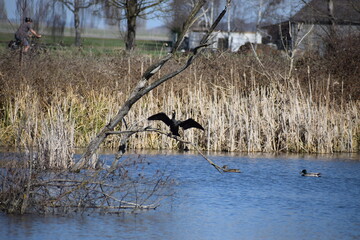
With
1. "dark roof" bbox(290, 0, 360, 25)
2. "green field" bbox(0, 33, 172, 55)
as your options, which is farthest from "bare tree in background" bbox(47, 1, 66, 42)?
"dark roof" bbox(290, 0, 360, 25)

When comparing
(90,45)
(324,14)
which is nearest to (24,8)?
(90,45)

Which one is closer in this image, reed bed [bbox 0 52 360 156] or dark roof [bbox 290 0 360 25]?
reed bed [bbox 0 52 360 156]

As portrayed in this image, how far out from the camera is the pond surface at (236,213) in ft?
23.1

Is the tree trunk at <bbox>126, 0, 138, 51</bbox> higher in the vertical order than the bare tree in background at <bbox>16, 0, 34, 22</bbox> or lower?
higher

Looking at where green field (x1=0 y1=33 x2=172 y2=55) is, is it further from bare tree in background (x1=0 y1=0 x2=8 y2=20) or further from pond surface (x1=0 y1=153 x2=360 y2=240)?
pond surface (x1=0 y1=153 x2=360 y2=240)

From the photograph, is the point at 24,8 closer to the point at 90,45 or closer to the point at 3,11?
the point at 3,11

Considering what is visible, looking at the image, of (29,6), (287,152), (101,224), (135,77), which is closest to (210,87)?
(135,77)

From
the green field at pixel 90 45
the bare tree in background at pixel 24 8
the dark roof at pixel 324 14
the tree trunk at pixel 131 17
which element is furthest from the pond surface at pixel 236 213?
the dark roof at pixel 324 14

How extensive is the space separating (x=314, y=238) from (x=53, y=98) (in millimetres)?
8102

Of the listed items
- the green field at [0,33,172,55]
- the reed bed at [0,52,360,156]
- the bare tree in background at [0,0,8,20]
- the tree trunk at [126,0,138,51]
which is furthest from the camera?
the tree trunk at [126,0,138,51]

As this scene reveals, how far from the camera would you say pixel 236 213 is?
26.4 ft

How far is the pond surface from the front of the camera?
703 cm

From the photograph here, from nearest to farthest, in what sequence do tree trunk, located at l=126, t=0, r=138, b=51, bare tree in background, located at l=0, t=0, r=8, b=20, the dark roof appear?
bare tree in background, located at l=0, t=0, r=8, b=20
tree trunk, located at l=126, t=0, r=138, b=51
the dark roof

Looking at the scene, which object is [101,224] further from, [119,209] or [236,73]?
[236,73]
